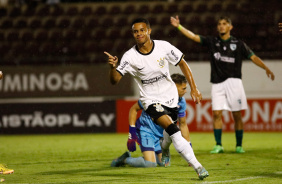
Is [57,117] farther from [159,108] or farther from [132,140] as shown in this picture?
[159,108]

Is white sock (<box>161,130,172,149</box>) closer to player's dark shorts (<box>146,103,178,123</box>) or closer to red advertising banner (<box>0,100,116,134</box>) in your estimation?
player's dark shorts (<box>146,103,178,123</box>)

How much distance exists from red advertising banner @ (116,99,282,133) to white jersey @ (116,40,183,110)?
25.0ft


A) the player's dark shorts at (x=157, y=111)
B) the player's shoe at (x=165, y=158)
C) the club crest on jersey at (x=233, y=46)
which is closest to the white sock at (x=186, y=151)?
the player's dark shorts at (x=157, y=111)

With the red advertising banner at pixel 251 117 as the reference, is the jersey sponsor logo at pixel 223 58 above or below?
above

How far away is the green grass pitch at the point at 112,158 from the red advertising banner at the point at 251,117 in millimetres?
776

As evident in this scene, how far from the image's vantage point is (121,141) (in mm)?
12570

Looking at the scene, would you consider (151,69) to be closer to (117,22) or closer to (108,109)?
(108,109)

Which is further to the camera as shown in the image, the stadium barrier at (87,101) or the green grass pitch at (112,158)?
the stadium barrier at (87,101)

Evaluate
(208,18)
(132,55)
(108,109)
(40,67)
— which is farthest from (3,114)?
(132,55)

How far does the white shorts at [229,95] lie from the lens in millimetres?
9938

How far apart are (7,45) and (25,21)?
4.37 ft

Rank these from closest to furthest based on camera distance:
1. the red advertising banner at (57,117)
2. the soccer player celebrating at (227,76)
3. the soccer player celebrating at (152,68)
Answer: the soccer player celebrating at (152,68) < the soccer player celebrating at (227,76) < the red advertising banner at (57,117)

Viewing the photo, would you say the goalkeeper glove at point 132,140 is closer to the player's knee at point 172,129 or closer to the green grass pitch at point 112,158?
the green grass pitch at point 112,158

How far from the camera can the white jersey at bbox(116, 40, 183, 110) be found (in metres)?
7.05
